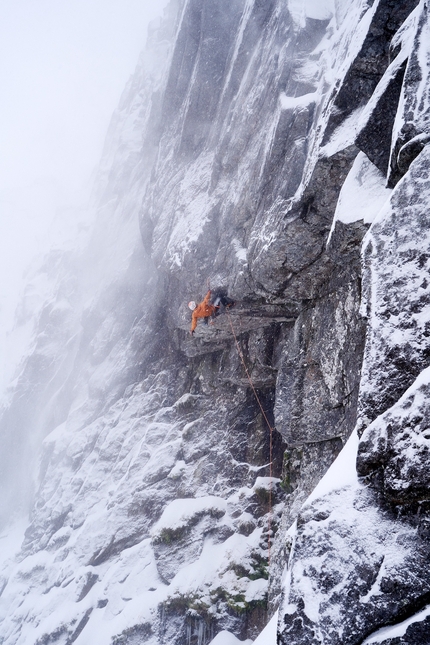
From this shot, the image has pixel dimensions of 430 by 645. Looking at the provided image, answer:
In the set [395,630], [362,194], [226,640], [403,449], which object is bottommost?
[226,640]

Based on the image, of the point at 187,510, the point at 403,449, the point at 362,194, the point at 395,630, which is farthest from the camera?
the point at 187,510

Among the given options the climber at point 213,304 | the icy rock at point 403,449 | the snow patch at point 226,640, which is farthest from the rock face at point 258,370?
the climber at point 213,304

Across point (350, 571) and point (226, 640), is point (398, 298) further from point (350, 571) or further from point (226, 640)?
point (226, 640)

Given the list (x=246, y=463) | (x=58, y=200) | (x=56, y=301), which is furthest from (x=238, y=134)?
(x=58, y=200)

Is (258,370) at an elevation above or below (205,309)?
below

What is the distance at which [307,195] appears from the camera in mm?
8875

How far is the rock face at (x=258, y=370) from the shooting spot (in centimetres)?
420

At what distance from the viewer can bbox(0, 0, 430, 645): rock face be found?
4.20 meters

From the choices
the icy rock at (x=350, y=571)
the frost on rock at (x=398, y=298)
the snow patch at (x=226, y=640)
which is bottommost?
the snow patch at (x=226, y=640)

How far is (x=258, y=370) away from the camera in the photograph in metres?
13.7

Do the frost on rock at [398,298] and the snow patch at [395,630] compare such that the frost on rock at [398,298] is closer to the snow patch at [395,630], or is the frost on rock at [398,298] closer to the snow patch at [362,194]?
the snow patch at [362,194]

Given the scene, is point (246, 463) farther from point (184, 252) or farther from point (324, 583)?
point (324, 583)

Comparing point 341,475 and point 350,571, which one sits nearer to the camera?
point 350,571

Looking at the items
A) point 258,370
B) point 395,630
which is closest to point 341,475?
point 395,630
